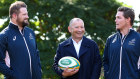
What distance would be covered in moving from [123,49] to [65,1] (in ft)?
28.8

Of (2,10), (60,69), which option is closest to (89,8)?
(2,10)

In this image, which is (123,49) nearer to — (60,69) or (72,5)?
(60,69)

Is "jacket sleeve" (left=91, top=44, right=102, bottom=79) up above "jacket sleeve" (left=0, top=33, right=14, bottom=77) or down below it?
below

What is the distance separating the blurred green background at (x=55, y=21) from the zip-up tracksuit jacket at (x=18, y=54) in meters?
7.64

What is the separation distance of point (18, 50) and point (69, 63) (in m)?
1.04

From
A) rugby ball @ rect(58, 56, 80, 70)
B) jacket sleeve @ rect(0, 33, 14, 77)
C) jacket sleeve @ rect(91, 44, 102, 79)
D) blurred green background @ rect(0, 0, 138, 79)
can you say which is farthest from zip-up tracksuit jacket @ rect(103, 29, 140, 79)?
blurred green background @ rect(0, 0, 138, 79)

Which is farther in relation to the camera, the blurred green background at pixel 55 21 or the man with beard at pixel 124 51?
the blurred green background at pixel 55 21

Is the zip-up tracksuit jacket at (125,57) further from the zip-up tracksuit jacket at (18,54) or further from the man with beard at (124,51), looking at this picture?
the zip-up tracksuit jacket at (18,54)

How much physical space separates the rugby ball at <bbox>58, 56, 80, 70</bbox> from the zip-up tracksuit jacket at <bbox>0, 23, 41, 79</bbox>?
0.51m

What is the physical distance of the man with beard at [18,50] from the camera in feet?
16.5

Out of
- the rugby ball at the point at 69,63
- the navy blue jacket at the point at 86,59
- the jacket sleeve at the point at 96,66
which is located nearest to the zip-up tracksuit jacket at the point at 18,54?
the rugby ball at the point at 69,63

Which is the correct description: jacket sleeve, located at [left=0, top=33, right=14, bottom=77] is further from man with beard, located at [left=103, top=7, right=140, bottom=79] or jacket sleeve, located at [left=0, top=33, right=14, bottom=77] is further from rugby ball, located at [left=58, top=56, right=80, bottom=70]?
man with beard, located at [left=103, top=7, right=140, bottom=79]

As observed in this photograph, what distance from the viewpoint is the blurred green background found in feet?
43.4

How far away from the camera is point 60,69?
5.57m
